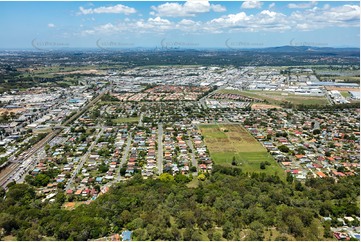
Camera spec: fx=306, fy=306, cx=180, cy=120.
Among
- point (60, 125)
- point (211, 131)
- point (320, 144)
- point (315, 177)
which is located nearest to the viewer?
point (315, 177)

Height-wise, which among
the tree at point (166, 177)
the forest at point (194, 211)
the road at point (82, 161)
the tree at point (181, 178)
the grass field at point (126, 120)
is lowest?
the road at point (82, 161)

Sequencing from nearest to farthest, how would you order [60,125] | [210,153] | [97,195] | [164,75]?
[97,195] → [210,153] → [60,125] → [164,75]

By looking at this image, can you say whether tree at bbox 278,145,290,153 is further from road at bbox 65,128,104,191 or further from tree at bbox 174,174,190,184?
road at bbox 65,128,104,191

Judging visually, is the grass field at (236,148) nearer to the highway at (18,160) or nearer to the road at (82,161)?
the road at (82,161)

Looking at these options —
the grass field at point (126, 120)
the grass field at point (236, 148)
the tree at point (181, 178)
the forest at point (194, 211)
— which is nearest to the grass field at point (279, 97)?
the grass field at point (236, 148)

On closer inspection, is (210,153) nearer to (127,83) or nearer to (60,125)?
(60,125)

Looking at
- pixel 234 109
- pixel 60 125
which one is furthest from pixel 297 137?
pixel 60 125
